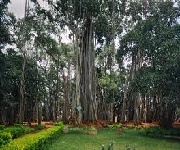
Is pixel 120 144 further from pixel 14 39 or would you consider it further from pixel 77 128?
pixel 14 39

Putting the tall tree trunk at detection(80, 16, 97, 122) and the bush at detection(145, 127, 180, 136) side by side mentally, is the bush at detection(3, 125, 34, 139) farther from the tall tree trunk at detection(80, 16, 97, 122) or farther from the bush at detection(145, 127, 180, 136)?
the bush at detection(145, 127, 180, 136)

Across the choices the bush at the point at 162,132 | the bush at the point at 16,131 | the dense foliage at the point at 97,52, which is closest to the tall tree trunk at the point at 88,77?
the dense foliage at the point at 97,52

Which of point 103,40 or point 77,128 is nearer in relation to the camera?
point 77,128

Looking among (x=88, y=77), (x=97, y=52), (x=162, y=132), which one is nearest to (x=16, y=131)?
(x=162, y=132)

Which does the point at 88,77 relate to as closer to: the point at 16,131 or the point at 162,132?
the point at 162,132

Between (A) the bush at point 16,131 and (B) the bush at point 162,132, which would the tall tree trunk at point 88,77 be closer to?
(B) the bush at point 162,132

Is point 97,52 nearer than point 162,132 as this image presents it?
No

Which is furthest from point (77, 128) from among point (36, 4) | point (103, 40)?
point (103, 40)

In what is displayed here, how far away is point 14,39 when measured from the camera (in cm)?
3384

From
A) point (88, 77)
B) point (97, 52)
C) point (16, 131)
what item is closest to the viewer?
point (16, 131)

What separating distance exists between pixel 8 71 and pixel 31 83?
5.89 m

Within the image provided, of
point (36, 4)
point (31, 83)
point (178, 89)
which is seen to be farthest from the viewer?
point (31, 83)

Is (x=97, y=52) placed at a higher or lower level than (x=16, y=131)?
higher

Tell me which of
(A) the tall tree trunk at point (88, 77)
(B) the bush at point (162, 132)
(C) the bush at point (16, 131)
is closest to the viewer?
(C) the bush at point (16, 131)
